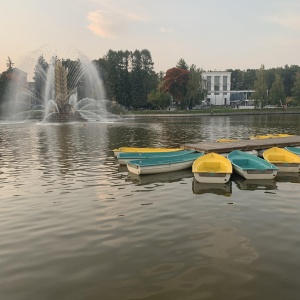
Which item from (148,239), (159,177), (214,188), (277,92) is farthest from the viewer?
(277,92)

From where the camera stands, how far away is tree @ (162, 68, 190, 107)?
116 meters

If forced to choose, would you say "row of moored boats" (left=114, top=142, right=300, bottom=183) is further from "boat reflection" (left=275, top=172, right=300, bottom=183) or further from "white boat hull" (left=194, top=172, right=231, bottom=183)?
"boat reflection" (left=275, top=172, right=300, bottom=183)

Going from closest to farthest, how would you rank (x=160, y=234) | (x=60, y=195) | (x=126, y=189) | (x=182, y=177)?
(x=160, y=234)
(x=60, y=195)
(x=126, y=189)
(x=182, y=177)

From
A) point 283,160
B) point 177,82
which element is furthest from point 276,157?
point 177,82

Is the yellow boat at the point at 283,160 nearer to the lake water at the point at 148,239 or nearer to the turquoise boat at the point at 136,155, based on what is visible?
the lake water at the point at 148,239

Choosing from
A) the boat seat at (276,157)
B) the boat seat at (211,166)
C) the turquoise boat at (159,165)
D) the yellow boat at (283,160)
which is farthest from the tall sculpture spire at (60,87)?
the boat seat at (211,166)

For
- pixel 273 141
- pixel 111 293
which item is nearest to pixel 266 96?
pixel 273 141

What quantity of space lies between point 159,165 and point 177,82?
10060 cm

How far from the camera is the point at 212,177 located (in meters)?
17.2

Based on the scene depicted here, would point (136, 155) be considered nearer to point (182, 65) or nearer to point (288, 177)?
point (288, 177)

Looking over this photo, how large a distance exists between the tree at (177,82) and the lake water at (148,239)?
101 metres

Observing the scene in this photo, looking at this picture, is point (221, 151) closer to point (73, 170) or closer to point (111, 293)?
point (73, 170)

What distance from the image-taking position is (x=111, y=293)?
299 inches

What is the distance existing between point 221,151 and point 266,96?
3993 inches
